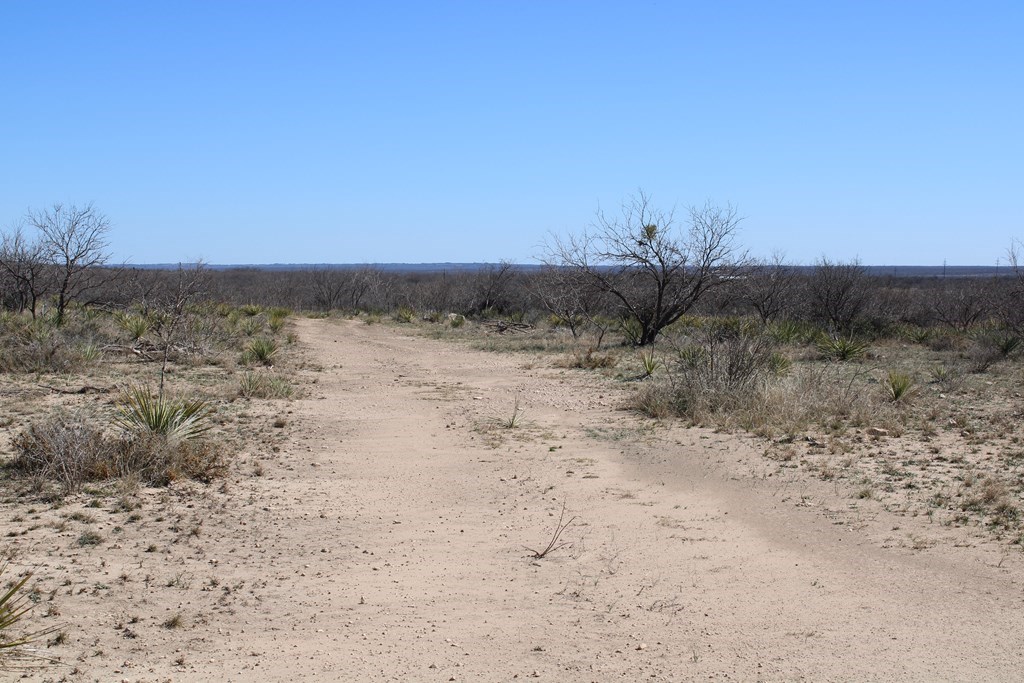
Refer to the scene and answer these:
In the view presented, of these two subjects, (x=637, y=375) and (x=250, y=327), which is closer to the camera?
(x=637, y=375)

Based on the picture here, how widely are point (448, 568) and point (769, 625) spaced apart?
2.24 m

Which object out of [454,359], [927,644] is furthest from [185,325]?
[927,644]

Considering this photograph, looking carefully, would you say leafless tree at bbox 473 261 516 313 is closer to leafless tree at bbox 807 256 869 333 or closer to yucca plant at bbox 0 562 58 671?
leafless tree at bbox 807 256 869 333

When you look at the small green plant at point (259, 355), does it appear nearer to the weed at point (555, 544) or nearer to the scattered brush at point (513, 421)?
the scattered brush at point (513, 421)

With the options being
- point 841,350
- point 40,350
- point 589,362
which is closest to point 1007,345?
point 841,350

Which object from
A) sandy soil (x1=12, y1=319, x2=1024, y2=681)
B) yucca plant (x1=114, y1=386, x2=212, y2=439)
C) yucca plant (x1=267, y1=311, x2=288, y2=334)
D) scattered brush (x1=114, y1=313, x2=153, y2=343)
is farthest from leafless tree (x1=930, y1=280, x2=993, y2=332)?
yucca plant (x1=114, y1=386, x2=212, y2=439)

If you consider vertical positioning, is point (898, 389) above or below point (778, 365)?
below

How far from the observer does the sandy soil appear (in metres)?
4.99

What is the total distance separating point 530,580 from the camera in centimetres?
624

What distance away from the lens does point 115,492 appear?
775 centimetres

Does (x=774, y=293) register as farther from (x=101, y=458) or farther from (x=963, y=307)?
(x=101, y=458)

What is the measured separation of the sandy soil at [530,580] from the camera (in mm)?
4988

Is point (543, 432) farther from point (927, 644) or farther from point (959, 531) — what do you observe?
point (927, 644)

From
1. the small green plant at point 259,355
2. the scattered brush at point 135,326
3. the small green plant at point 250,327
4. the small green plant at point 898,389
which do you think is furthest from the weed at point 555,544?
the small green plant at point 250,327
